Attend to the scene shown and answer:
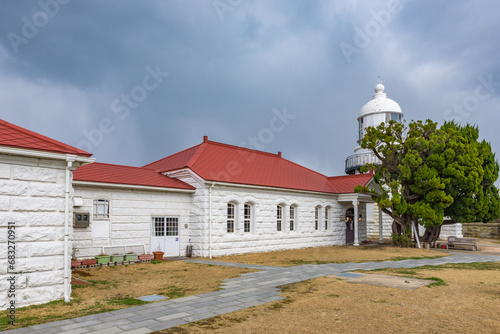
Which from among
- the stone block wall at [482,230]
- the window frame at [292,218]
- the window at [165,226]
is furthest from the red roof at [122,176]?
the stone block wall at [482,230]

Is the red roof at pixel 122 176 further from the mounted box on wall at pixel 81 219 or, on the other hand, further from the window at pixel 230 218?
the window at pixel 230 218

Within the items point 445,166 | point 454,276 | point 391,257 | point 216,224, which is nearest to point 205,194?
point 216,224

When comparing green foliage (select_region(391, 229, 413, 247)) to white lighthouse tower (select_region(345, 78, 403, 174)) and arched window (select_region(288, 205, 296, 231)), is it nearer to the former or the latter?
arched window (select_region(288, 205, 296, 231))

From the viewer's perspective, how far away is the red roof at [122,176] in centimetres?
1508

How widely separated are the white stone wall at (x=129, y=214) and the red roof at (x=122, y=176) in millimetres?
392

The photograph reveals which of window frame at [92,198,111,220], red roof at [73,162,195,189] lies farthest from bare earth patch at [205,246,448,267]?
window frame at [92,198,111,220]

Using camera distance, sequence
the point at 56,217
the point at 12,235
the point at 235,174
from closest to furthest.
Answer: the point at 12,235, the point at 56,217, the point at 235,174

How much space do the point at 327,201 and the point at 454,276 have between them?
41.5 ft

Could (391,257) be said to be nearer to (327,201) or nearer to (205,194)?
(327,201)

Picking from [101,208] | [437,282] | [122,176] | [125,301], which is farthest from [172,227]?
[437,282]

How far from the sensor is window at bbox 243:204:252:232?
19.7m

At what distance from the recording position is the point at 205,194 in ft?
58.2

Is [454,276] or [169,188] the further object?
[169,188]

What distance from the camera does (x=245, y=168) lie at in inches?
846
